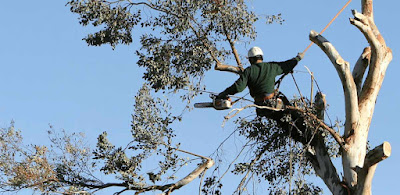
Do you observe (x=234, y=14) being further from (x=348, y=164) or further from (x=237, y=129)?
(x=348, y=164)

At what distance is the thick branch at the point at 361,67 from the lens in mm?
13633

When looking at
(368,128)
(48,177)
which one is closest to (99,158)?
(48,177)

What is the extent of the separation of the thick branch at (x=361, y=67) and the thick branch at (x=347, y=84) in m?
0.40

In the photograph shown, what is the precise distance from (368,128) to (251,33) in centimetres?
274

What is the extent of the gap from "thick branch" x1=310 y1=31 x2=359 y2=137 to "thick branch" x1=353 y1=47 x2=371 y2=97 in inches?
15.9

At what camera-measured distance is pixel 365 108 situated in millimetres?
13516

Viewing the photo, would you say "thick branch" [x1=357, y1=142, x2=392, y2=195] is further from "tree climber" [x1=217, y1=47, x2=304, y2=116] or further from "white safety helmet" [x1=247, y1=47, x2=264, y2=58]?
"white safety helmet" [x1=247, y1=47, x2=264, y2=58]

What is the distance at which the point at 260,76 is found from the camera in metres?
12.8

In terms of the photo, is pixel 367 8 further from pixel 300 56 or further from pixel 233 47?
pixel 233 47

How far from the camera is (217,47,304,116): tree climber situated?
12609 millimetres

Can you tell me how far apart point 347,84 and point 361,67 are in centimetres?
65

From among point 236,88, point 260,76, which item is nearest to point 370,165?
point 260,76

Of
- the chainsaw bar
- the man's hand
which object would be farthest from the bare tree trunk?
the chainsaw bar

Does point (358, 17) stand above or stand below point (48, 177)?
above
